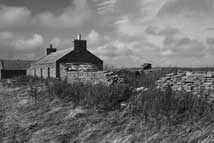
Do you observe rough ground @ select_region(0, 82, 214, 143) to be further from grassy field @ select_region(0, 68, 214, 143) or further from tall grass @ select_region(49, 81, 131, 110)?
tall grass @ select_region(49, 81, 131, 110)

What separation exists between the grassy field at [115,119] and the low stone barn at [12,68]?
26.7 metres

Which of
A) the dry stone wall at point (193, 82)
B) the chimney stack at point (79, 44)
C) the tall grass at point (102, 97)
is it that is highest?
the chimney stack at point (79, 44)

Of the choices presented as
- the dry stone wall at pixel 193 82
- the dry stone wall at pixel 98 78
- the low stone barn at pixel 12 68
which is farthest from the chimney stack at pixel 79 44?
the dry stone wall at pixel 193 82

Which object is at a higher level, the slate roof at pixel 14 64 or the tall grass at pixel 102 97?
the slate roof at pixel 14 64

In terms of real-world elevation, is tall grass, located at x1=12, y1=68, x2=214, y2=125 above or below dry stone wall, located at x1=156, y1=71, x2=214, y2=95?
below

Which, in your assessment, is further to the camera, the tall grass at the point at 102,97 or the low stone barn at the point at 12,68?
the low stone barn at the point at 12,68

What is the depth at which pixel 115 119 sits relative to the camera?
7105mm

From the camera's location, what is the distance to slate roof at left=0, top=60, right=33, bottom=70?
35.4 meters

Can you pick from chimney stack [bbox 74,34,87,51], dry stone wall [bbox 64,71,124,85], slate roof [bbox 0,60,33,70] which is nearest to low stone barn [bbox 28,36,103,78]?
chimney stack [bbox 74,34,87,51]

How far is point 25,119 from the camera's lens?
8609mm

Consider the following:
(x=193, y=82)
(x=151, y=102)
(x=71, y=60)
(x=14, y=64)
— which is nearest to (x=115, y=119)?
(x=151, y=102)

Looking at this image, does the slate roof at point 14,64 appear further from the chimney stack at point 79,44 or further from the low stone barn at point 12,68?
the chimney stack at point 79,44

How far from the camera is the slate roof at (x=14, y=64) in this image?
3540 centimetres

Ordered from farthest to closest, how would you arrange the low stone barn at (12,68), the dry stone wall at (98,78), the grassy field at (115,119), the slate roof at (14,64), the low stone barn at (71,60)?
the slate roof at (14,64) → the low stone barn at (12,68) → the low stone barn at (71,60) → the dry stone wall at (98,78) → the grassy field at (115,119)
